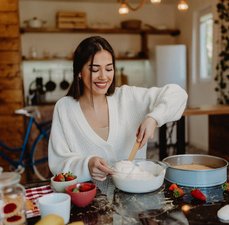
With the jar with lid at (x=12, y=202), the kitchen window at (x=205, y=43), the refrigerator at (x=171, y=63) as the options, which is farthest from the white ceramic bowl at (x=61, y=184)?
the refrigerator at (x=171, y=63)

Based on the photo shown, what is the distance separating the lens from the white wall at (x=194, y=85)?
17.7 feet

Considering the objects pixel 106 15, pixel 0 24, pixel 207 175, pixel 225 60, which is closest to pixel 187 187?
pixel 207 175

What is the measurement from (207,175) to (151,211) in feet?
0.99

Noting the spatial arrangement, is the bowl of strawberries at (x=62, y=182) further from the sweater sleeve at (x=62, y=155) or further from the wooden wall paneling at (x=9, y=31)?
the wooden wall paneling at (x=9, y=31)

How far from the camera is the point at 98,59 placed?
1.48m

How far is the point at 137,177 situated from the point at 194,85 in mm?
4862

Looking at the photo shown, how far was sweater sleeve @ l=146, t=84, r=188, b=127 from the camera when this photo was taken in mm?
1468

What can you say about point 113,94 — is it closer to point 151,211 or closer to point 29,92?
point 151,211

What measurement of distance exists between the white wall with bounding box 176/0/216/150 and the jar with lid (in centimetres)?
465

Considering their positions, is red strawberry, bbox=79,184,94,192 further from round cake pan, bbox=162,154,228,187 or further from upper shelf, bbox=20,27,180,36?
upper shelf, bbox=20,27,180,36

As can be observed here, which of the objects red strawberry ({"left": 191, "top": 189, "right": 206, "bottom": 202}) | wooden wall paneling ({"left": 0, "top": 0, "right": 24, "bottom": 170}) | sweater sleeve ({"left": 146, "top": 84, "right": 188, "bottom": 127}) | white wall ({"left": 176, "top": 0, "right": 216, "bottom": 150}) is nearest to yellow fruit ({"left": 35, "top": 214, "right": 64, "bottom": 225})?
red strawberry ({"left": 191, "top": 189, "right": 206, "bottom": 202})

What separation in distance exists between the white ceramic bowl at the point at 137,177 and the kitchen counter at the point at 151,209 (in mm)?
26

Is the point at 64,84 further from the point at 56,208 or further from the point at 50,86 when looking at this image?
the point at 56,208

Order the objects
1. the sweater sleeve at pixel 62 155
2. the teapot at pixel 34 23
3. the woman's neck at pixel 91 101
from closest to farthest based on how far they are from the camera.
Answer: the sweater sleeve at pixel 62 155
the woman's neck at pixel 91 101
the teapot at pixel 34 23
